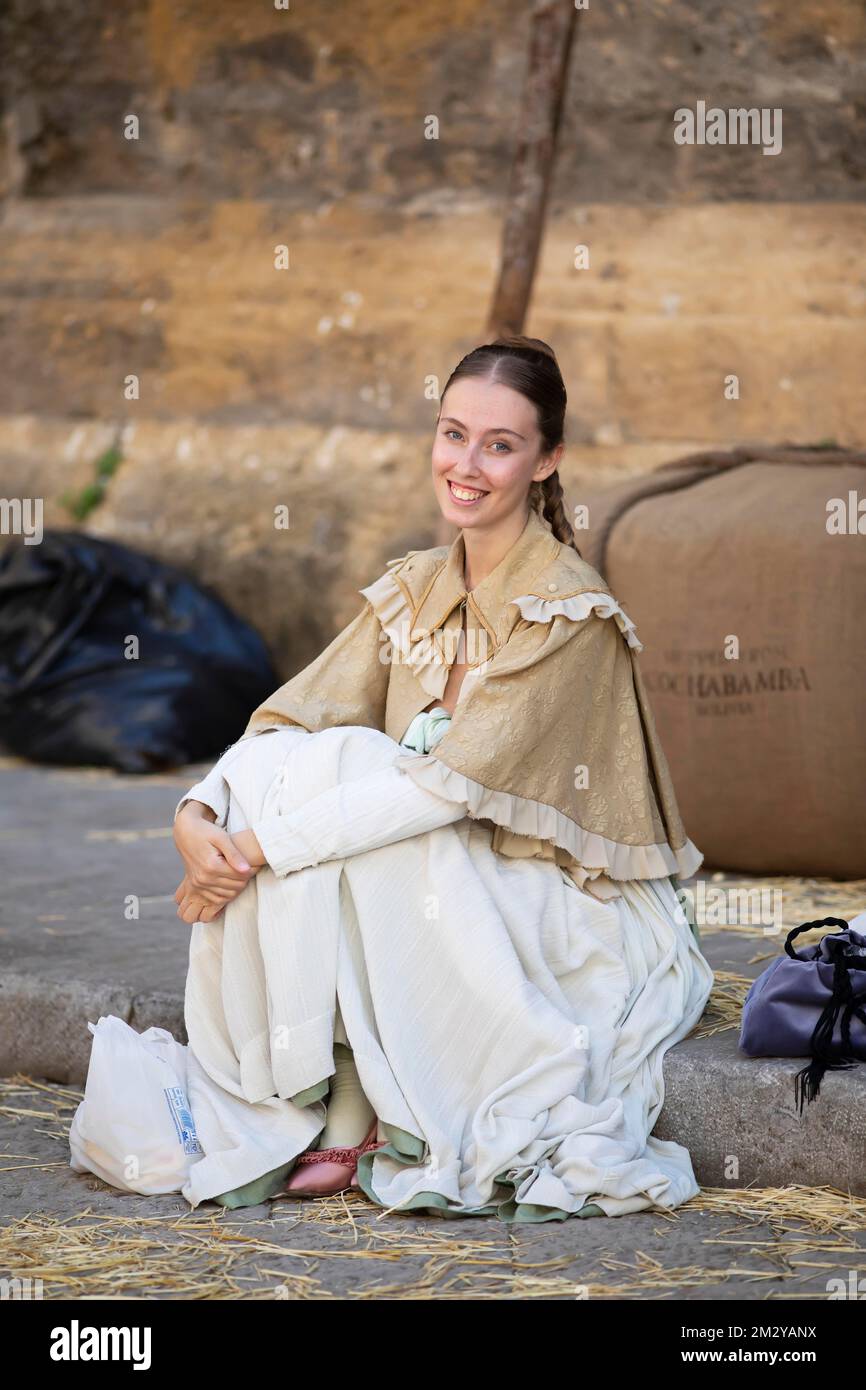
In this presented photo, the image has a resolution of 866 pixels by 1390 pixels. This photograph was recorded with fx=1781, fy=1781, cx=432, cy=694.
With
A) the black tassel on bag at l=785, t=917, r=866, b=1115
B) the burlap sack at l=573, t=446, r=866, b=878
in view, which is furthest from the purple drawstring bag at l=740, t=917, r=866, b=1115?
the burlap sack at l=573, t=446, r=866, b=878

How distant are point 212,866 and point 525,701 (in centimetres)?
60

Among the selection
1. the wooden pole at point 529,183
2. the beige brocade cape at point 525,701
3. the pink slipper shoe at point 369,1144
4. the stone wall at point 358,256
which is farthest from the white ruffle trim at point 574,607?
the stone wall at point 358,256

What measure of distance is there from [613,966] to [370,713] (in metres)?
0.68

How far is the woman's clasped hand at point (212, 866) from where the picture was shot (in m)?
3.01

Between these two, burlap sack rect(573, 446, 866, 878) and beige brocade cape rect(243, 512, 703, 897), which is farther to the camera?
burlap sack rect(573, 446, 866, 878)

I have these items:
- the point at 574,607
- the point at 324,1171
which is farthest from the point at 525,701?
the point at 324,1171

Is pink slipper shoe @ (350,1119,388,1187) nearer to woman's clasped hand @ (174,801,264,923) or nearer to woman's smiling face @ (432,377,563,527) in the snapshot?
woman's clasped hand @ (174,801,264,923)

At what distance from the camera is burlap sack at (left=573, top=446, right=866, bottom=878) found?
458 centimetres

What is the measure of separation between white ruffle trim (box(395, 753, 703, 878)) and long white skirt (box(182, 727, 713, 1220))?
2.7 inches
